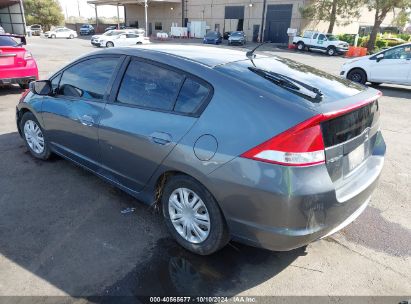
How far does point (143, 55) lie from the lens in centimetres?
322

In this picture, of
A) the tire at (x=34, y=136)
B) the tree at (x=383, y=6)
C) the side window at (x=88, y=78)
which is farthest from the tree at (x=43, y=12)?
the side window at (x=88, y=78)

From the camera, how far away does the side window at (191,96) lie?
2.69 meters

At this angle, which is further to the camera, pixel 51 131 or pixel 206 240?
pixel 51 131

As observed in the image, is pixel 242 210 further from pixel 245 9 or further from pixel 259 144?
pixel 245 9

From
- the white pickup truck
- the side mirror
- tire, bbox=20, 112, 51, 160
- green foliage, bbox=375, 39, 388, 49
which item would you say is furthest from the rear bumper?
green foliage, bbox=375, 39, 388, 49

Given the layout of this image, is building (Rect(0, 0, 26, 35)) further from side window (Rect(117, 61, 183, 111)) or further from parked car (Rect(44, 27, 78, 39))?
side window (Rect(117, 61, 183, 111))

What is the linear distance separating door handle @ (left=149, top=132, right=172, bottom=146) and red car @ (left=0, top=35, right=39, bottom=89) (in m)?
7.05

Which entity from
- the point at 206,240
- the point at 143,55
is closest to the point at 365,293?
the point at 206,240

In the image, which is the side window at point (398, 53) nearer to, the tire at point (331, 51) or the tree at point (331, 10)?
the tire at point (331, 51)

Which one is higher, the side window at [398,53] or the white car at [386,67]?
the side window at [398,53]

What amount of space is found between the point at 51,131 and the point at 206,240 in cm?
254

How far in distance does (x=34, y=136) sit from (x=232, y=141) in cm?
334

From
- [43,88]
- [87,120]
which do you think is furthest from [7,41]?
[87,120]

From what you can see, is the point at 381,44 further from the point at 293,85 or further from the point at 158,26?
the point at 293,85
